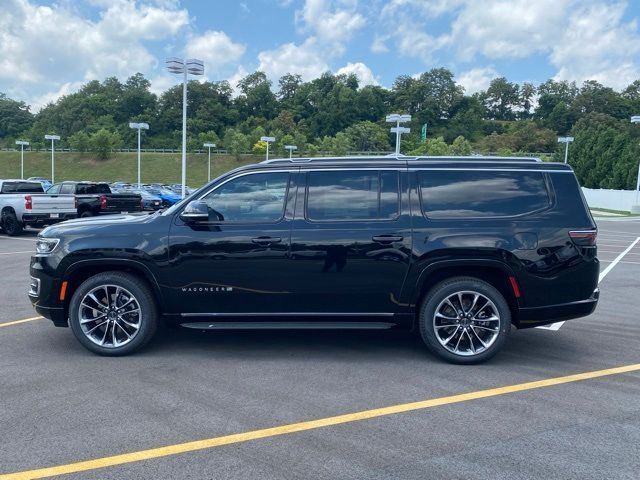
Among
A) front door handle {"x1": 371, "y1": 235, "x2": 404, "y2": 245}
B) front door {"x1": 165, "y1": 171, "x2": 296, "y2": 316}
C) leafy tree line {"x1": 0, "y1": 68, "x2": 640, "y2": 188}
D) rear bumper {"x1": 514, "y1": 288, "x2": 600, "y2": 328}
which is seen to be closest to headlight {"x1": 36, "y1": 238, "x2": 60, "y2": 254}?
front door {"x1": 165, "y1": 171, "x2": 296, "y2": 316}

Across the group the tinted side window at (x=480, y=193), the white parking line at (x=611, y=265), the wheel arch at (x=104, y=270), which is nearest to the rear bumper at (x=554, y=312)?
the tinted side window at (x=480, y=193)

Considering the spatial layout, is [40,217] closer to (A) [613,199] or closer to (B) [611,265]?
(B) [611,265]

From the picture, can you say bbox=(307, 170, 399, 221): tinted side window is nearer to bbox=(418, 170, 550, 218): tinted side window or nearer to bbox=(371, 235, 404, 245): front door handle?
bbox=(371, 235, 404, 245): front door handle

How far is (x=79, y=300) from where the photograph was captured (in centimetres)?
574

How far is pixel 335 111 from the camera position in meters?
132

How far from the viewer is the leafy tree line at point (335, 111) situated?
106438mm

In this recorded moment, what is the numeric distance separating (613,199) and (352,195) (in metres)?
42.6

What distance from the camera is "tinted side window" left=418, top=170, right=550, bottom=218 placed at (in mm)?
5652

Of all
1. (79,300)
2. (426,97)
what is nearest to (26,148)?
(426,97)

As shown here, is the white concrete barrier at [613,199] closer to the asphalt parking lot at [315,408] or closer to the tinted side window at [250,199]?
the asphalt parking lot at [315,408]

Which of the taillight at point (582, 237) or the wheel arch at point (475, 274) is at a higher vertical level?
the taillight at point (582, 237)

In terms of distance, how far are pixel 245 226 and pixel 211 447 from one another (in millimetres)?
2326

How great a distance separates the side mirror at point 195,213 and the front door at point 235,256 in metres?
0.07

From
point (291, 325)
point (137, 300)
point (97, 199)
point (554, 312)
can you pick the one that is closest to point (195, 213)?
point (137, 300)
